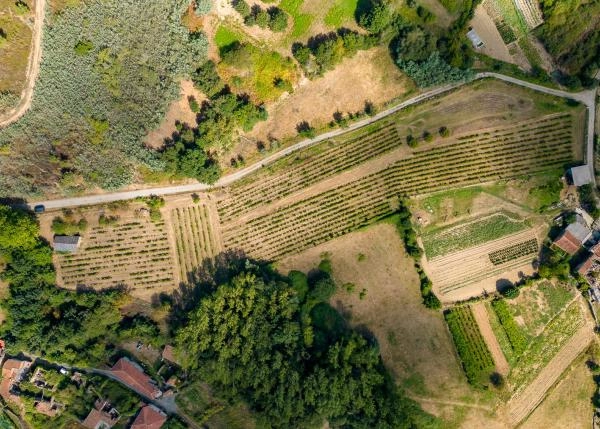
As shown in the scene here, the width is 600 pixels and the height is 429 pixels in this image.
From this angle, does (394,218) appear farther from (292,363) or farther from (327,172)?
(292,363)

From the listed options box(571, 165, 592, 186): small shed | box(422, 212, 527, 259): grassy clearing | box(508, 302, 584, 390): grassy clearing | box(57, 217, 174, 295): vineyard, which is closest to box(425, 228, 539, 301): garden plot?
box(422, 212, 527, 259): grassy clearing

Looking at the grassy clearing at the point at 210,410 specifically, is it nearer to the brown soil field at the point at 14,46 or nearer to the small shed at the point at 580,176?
the brown soil field at the point at 14,46

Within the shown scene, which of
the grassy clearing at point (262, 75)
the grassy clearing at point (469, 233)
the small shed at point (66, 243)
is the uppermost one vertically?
the grassy clearing at point (262, 75)

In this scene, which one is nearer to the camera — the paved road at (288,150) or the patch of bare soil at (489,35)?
the paved road at (288,150)

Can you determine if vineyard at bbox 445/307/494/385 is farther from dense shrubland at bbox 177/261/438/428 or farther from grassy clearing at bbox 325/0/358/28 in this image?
grassy clearing at bbox 325/0/358/28

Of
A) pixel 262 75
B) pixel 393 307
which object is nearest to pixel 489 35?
pixel 262 75

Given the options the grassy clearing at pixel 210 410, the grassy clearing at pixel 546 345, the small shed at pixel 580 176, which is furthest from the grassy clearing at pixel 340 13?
the grassy clearing at pixel 210 410
